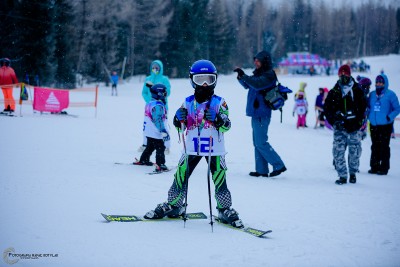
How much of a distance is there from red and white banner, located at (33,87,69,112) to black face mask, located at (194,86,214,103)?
491 inches

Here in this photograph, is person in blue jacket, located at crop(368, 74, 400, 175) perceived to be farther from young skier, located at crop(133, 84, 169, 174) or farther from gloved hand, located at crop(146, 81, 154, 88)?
gloved hand, located at crop(146, 81, 154, 88)

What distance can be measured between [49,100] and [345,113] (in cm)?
1255

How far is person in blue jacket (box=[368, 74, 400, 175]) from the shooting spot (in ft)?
27.5

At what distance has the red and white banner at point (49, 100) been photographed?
15.3 m

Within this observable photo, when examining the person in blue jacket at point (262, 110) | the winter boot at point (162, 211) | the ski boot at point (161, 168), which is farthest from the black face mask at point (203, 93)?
the ski boot at point (161, 168)

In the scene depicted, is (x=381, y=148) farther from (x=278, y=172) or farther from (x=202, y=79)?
(x=202, y=79)

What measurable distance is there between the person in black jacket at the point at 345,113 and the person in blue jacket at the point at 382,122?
1843mm

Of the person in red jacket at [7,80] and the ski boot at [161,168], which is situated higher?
the person in red jacket at [7,80]

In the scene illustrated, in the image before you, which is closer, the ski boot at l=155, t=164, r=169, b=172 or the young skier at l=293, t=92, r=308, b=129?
the ski boot at l=155, t=164, r=169, b=172

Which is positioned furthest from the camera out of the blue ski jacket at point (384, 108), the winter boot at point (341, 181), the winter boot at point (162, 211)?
the blue ski jacket at point (384, 108)

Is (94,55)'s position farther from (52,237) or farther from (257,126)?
(52,237)

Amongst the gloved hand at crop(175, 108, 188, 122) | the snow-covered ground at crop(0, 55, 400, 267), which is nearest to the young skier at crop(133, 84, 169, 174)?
the snow-covered ground at crop(0, 55, 400, 267)

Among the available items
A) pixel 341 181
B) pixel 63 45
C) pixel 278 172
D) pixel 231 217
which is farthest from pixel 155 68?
pixel 63 45

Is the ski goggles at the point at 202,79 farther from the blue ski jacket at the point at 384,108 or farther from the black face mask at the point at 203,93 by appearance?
the blue ski jacket at the point at 384,108
